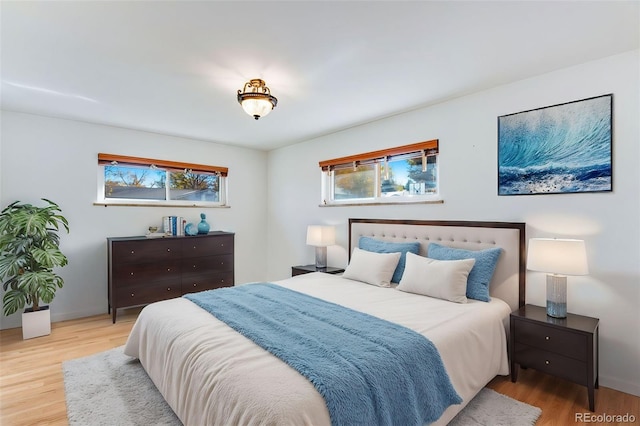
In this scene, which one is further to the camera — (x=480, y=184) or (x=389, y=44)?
(x=480, y=184)

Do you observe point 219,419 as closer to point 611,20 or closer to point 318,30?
point 318,30

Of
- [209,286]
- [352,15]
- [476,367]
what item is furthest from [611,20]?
[209,286]

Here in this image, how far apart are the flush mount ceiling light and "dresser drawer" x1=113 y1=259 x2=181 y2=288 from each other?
2.53 metres

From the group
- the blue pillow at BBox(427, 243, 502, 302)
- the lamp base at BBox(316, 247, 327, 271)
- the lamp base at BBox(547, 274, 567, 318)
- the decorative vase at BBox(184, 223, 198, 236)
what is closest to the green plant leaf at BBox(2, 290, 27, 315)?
the decorative vase at BBox(184, 223, 198, 236)

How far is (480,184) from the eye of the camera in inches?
117

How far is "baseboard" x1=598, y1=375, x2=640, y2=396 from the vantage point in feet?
7.24

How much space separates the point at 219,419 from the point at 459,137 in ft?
9.90

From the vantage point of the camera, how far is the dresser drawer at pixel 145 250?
145 inches

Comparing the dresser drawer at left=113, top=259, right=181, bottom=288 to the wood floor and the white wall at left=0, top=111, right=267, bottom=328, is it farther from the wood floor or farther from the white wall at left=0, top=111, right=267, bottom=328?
the wood floor

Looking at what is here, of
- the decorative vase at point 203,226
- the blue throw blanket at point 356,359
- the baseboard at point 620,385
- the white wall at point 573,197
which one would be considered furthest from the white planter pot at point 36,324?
the baseboard at point 620,385

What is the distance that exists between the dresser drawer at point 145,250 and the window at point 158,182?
2.53ft

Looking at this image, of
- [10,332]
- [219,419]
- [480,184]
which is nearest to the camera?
[219,419]

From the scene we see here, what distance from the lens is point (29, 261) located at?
10.6ft

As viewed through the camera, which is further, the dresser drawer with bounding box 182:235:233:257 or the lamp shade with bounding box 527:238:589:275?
the dresser drawer with bounding box 182:235:233:257
